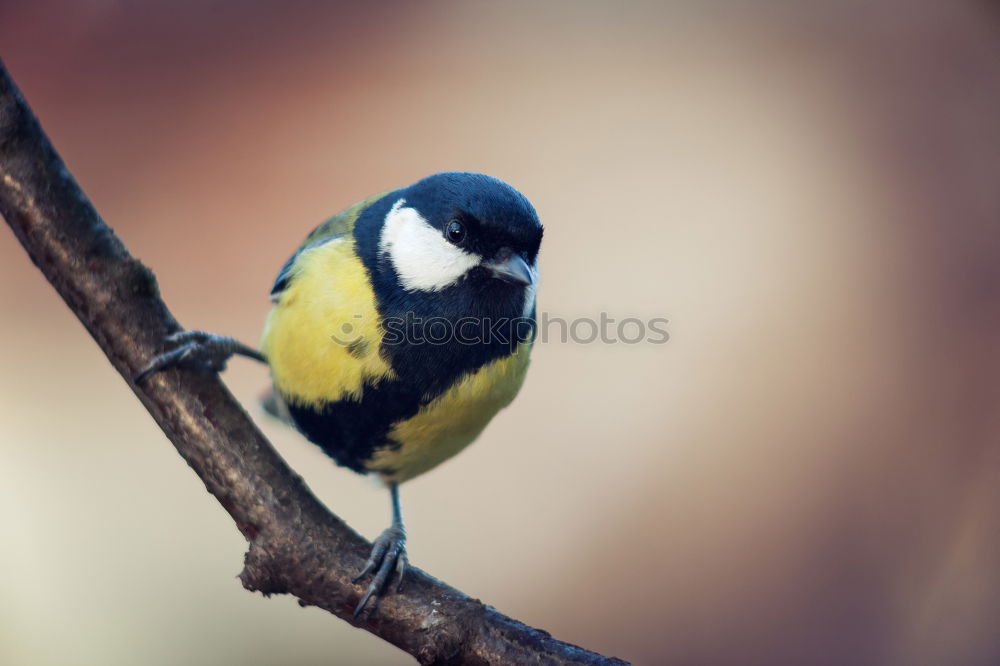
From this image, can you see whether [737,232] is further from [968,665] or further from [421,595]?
[421,595]

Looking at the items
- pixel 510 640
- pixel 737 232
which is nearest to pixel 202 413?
pixel 510 640

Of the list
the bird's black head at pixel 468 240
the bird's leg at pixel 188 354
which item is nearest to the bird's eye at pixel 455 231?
the bird's black head at pixel 468 240

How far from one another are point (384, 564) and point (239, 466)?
0.64 feet

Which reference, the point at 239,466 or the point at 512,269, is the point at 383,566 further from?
the point at 512,269

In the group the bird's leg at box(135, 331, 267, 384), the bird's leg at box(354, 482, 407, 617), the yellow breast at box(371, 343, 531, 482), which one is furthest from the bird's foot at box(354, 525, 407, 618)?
the bird's leg at box(135, 331, 267, 384)

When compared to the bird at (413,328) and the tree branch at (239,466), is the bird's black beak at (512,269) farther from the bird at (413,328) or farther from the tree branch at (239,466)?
the tree branch at (239,466)

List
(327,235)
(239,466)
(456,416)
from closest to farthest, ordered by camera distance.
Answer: (239,466) → (456,416) → (327,235)

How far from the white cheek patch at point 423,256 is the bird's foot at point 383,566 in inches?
12.0

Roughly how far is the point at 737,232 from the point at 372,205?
1137 mm

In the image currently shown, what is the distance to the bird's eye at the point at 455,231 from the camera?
1.03 metres

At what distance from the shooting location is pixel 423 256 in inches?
41.0

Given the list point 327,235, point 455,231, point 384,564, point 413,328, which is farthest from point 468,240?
point 384,564

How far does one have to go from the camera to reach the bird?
1021 millimetres

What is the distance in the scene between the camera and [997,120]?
6.72ft
